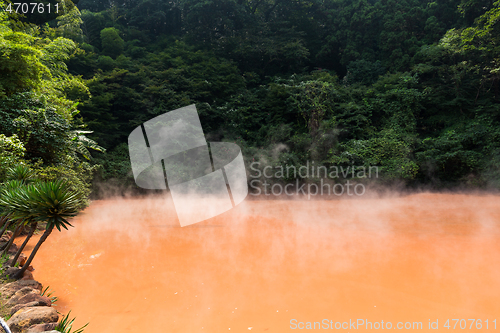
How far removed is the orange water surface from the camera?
3174 millimetres

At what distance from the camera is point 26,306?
2912 mm

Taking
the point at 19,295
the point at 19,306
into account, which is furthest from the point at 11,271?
the point at 19,306

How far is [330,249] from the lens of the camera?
5.09 metres

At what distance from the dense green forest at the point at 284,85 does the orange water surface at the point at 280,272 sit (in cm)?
332

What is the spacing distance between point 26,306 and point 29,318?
424mm

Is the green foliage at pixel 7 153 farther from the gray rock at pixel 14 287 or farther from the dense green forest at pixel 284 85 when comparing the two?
the gray rock at pixel 14 287

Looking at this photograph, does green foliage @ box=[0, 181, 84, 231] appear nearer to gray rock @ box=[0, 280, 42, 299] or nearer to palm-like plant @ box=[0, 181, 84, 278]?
palm-like plant @ box=[0, 181, 84, 278]

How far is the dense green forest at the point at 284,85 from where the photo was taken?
9.06 metres

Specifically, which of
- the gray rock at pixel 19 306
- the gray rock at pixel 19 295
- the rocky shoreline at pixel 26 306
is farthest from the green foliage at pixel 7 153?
the gray rock at pixel 19 306

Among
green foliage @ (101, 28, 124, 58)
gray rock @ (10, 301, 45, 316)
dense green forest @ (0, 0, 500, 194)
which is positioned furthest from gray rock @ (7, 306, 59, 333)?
green foliage @ (101, 28, 124, 58)

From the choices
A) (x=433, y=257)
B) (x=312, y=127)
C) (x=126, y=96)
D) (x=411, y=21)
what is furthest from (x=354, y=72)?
(x=433, y=257)

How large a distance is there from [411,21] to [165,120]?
44.3 ft

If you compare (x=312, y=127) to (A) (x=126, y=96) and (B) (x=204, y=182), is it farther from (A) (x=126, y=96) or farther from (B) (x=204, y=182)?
(A) (x=126, y=96)

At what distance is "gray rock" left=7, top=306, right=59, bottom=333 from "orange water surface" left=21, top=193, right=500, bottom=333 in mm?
473
